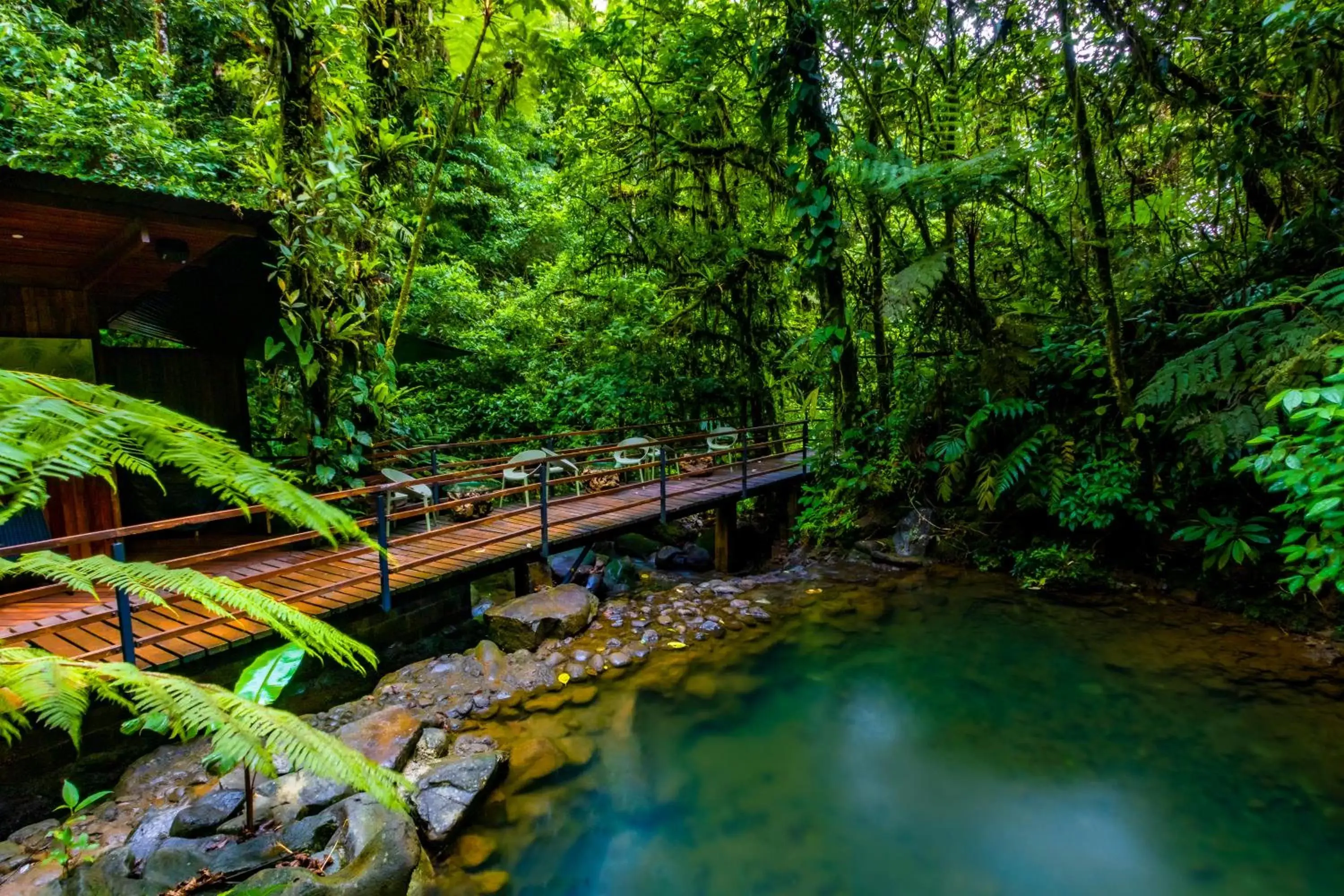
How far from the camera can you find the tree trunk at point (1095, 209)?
5.50m

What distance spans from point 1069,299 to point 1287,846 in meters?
6.00

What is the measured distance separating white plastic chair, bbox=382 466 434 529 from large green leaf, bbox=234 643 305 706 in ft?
11.0

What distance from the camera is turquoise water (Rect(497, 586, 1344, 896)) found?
324 cm

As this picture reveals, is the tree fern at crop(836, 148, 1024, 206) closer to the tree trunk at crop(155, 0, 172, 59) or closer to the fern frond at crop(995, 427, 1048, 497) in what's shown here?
the fern frond at crop(995, 427, 1048, 497)

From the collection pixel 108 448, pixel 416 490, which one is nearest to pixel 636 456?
pixel 416 490

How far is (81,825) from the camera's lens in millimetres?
3119

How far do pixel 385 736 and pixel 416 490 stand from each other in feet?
13.8

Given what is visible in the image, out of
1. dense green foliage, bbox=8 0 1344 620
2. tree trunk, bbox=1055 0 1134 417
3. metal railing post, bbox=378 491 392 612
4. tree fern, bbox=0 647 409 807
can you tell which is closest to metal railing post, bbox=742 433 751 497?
dense green foliage, bbox=8 0 1344 620

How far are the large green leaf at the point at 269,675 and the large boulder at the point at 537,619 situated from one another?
2.33 m

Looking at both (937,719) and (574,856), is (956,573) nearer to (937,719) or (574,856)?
(937,719)

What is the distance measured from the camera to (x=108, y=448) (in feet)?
3.52

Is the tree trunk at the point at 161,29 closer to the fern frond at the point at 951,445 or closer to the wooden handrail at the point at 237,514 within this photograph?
the wooden handrail at the point at 237,514

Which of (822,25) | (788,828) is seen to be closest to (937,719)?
(788,828)

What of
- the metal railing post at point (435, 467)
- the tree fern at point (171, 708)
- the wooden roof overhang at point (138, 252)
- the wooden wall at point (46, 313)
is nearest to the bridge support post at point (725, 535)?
the metal railing post at point (435, 467)
